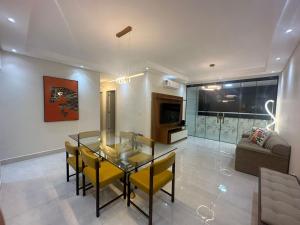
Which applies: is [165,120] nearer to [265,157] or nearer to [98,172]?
[265,157]

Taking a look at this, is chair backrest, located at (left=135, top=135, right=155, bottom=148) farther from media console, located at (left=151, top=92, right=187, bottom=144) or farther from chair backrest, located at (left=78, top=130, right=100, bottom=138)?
media console, located at (left=151, top=92, right=187, bottom=144)

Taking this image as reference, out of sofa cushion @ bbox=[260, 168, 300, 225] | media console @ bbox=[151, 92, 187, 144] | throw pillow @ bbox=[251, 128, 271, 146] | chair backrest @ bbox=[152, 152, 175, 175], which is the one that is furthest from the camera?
media console @ bbox=[151, 92, 187, 144]

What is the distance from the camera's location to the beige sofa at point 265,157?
98.1 inches

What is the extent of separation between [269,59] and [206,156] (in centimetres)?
280

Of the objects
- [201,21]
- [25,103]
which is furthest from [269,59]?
[25,103]

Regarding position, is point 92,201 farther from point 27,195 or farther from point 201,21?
point 201,21

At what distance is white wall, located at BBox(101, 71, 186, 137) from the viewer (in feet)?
14.2

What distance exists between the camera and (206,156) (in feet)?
12.2

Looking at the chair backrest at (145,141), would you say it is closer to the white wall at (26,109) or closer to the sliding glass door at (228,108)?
the white wall at (26,109)

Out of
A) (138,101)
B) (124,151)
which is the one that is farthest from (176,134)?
(124,151)

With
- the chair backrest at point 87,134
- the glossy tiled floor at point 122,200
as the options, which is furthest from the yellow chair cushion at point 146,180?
the chair backrest at point 87,134

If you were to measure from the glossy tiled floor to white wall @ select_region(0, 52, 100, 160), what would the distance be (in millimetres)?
528

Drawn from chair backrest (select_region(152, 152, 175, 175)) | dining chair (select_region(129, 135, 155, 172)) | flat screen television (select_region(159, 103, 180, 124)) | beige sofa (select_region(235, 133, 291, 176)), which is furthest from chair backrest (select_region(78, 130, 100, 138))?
beige sofa (select_region(235, 133, 291, 176))

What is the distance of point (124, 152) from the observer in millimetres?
2297
